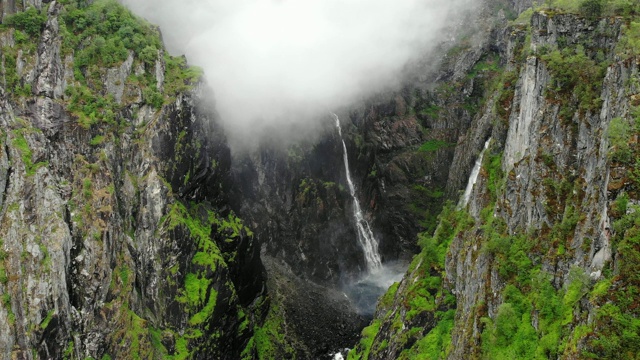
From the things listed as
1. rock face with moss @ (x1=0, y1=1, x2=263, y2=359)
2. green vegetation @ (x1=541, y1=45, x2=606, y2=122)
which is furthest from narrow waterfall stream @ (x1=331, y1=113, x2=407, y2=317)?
green vegetation @ (x1=541, y1=45, x2=606, y2=122)

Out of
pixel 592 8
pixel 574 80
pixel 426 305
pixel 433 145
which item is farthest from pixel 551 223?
pixel 433 145

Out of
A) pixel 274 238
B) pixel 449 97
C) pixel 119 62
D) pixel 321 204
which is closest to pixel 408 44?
pixel 449 97

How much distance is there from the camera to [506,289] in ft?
117

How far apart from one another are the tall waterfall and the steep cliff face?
32525 millimetres

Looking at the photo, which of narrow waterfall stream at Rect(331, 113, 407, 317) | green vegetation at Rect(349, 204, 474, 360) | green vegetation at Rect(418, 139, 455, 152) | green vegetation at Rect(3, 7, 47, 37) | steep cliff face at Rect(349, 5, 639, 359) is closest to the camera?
steep cliff face at Rect(349, 5, 639, 359)

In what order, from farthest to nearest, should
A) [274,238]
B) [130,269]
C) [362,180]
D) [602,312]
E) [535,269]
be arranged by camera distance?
1. [362,180]
2. [274,238]
3. [130,269]
4. [535,269]
5. [602,312]

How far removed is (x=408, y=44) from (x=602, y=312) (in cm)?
7930

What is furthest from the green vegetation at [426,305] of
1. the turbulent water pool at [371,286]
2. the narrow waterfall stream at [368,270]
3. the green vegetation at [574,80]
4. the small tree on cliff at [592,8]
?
the small tree on cliff at [592,8]

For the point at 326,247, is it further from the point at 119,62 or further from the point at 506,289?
the point at 506,289

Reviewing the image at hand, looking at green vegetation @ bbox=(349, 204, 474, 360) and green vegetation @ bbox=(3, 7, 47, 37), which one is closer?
green vegetation @ bbox=(349, 204, 474, 360)

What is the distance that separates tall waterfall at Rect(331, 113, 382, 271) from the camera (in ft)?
279

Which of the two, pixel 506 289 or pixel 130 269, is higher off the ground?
pixel 130 269

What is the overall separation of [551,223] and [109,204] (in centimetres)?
4492

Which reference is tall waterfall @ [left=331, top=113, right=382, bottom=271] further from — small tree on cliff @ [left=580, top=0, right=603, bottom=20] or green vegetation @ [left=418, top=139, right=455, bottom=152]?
small tree on cliff @ [left=580, top=0, right=603, bottom=20]
